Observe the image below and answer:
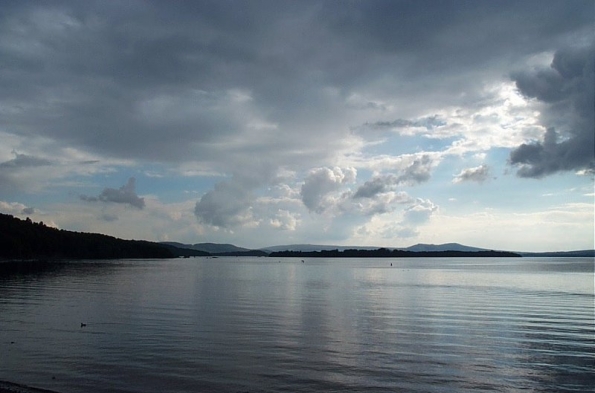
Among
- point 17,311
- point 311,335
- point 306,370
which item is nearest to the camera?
point 306,370

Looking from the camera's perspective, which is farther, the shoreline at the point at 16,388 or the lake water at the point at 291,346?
the lake water at the point at 291,346

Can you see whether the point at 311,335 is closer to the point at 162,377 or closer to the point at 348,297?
the point at 162,377

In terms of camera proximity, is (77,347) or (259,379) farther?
(77,347)

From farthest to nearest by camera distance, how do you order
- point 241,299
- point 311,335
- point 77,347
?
point 241,299 < point 311,335 < point 77,347

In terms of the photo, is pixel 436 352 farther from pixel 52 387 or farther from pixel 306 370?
pixel 52 387

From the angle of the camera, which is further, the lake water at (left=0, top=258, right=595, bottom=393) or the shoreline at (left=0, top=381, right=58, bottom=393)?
the lake water at (left=0, top=258, right=595, bottom=393)

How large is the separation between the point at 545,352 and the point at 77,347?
2369cm

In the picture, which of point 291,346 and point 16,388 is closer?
point 16,388

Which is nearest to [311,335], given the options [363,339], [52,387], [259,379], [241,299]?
[363,339]

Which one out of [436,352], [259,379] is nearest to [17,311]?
[259,379]

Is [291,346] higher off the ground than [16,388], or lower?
lower

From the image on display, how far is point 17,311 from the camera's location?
35750 mm

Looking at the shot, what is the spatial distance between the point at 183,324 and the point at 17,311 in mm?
13607

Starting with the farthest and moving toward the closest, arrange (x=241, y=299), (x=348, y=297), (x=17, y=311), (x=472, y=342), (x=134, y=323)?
(x=348, y=297)
(x=241, y=299)
(x=17, y=311)
(x=134, y=323)
(x=472, y=342)
